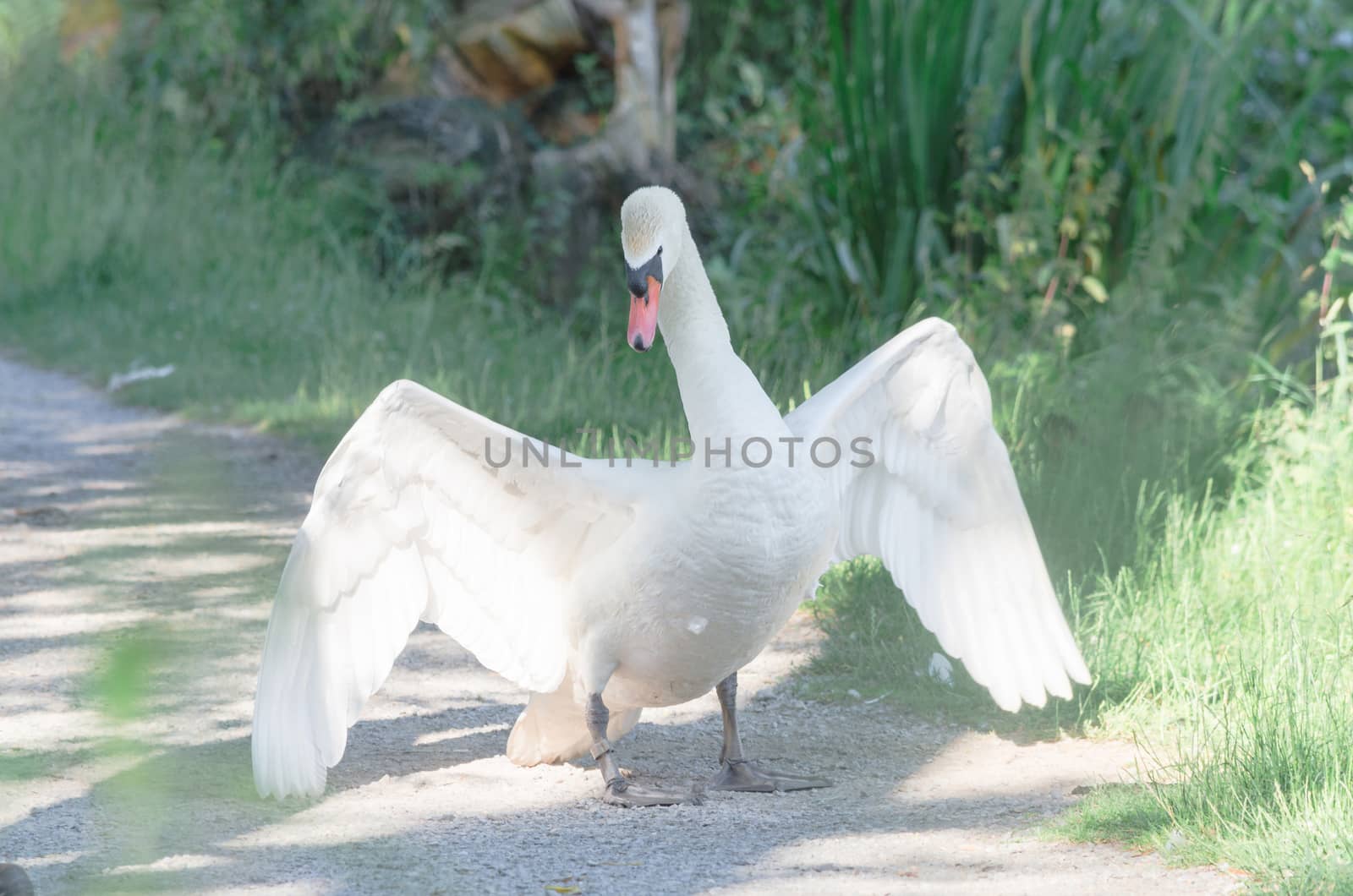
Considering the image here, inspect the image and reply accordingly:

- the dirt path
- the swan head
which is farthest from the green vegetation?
the swan head

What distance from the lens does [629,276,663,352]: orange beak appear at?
125 inches

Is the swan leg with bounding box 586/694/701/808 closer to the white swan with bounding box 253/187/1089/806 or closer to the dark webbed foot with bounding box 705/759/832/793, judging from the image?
the white swan with bounding box 253/187/1089/806

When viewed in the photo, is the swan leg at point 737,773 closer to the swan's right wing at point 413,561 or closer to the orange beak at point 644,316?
the swan's right wing at point 413,561

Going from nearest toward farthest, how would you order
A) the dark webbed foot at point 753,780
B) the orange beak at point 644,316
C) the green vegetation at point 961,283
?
1. the orange beak at point 644,316
2. the dark webbed foot at point 753,780
3. the green vegetation at point 961,283

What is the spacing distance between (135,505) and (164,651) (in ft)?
17.2

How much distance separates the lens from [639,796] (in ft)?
11.1

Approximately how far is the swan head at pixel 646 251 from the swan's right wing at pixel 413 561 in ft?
1.26

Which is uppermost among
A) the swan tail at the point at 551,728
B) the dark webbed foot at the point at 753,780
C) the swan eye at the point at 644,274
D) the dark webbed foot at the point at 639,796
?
the swan eye at the point at 644,274

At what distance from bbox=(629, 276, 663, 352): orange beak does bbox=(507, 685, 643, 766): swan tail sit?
0.95 m

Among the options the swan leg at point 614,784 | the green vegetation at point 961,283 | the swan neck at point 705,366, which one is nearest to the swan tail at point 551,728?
the swan leg at point 614,784

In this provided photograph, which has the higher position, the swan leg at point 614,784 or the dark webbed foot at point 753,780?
the swan leg at point 614,784

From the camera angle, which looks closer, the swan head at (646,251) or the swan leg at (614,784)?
the swan head at (646,251)

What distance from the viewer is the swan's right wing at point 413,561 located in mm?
3289

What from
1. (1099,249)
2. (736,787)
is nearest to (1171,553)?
(736,787)
